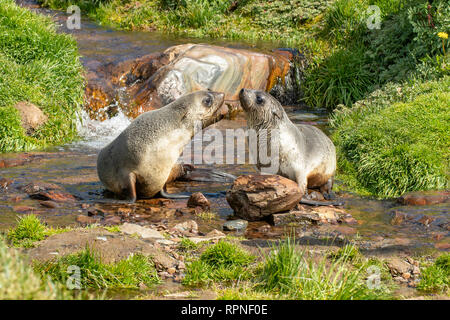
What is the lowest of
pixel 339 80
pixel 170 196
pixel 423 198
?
pixel 170 196

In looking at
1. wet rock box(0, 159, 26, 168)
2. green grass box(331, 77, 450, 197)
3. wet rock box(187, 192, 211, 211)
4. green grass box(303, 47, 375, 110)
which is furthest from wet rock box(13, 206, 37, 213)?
green grass box(303, 47, 375, 110)

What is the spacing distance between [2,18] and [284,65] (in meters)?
6.34

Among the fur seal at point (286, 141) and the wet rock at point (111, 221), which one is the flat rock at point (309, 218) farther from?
the wet rock at point (111, 221)

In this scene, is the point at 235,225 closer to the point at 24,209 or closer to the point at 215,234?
the point at 215,234

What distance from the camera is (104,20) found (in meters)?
19.0

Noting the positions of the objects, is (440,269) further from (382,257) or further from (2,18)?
(2,18)

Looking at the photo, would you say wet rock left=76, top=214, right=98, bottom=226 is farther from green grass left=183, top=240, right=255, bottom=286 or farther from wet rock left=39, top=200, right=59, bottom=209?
green grass left=183, top=240, right=255, bottom=286

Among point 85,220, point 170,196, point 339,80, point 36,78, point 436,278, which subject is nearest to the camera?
point 436,278

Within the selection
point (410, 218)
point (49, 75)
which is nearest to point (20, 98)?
point (49, 75)

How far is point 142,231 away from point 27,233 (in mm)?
1135

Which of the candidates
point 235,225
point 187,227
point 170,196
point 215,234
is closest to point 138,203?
point 170,196

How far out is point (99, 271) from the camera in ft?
15.8

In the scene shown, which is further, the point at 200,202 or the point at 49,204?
the point at 200,202
